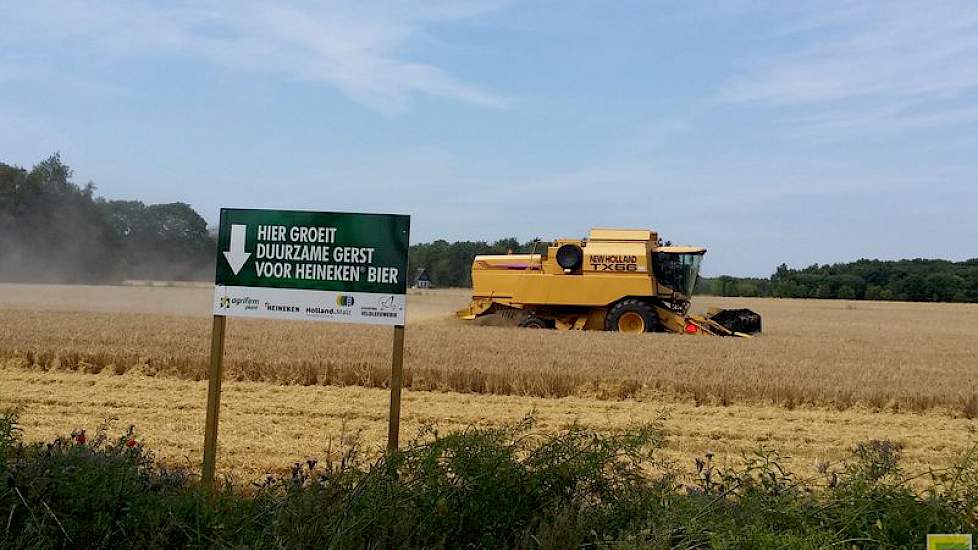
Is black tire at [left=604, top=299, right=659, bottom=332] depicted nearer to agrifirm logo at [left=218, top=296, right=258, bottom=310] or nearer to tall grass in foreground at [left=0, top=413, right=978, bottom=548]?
agrifirm logo at [left=218, top=296, right=258, bottom=310]

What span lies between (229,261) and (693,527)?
11.7 feet

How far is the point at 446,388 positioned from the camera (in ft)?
40.9

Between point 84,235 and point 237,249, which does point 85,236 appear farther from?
point 237,249

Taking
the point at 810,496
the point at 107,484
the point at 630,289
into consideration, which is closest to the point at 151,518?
the point at 107,484

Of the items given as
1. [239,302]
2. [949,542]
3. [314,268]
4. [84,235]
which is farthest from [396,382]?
[84,235]

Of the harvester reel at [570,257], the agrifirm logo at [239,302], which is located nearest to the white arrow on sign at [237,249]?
the agrifirm logo at [239,302]

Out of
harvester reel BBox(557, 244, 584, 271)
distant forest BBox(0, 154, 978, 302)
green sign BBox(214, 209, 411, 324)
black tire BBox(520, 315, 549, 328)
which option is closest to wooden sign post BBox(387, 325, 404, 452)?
green sign BBox(214, 209, 411, 324)

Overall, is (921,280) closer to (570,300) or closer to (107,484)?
(570,300)

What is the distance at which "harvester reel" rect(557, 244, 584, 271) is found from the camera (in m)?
23.8

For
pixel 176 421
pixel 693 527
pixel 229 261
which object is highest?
pixel 229 261

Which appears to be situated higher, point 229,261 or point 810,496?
point 229,261

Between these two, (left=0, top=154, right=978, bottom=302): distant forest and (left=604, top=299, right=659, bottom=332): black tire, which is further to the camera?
(left=0, top=154, right=978, bottom=302): distant forest

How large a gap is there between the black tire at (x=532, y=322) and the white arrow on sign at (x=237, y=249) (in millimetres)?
18378

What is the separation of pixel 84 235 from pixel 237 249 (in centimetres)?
4931
